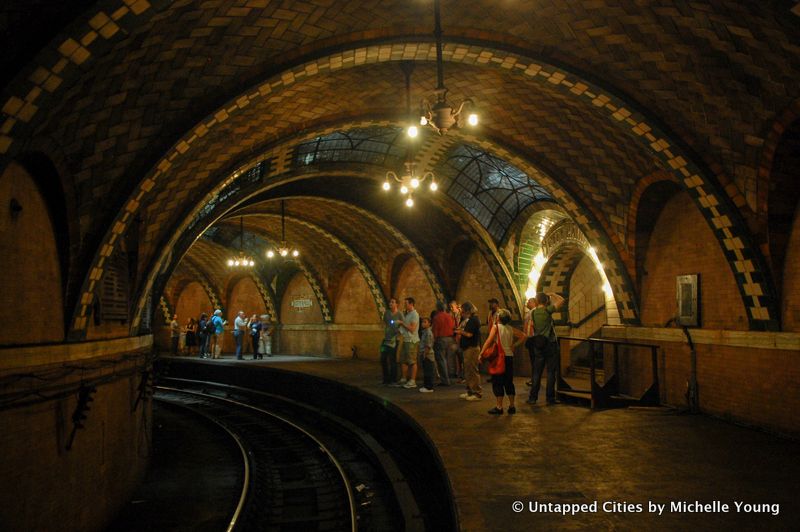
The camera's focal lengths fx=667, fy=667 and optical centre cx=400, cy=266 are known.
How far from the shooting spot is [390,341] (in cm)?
1212

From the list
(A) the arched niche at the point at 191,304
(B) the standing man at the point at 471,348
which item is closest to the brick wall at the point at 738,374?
(B) the standing man at the point at 471,348

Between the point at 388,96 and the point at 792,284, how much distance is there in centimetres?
630

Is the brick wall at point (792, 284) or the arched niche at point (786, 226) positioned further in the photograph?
the brick wall at point (792, 284)

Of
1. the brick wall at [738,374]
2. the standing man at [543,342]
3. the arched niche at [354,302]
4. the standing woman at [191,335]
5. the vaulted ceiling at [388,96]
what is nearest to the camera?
the vaulted ceiling at [388,96]

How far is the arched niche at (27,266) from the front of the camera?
5652 millimetres

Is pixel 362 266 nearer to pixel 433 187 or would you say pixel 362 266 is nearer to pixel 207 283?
pixel 207 283

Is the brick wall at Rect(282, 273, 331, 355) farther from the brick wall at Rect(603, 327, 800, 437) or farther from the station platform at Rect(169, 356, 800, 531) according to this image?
the brick wall at Rect(603, 327, 800, 437)

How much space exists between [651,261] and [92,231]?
8171 mm

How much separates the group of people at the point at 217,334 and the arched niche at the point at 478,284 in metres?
8.29

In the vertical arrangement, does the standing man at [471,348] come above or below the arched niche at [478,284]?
below

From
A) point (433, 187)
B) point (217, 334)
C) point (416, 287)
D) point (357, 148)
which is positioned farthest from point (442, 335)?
point (217, 334)

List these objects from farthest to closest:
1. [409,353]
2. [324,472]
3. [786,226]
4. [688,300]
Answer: [409,353] < [324,472] < [688,300] < [786,226]

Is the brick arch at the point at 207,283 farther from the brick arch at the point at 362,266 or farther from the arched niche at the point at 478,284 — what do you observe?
the arched niche at the point at 478,284

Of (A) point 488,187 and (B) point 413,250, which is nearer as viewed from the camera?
(A) point 488,187
